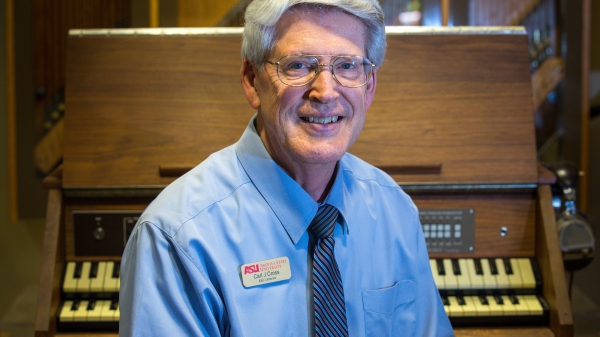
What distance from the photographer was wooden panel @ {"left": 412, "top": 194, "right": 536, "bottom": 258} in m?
2.38

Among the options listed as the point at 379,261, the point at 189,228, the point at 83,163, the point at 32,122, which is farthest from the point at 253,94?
the point at 32,122

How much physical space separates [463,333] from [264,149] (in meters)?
1.10

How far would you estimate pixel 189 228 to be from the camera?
4.64 feet

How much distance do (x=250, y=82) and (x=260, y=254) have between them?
0.43 meters

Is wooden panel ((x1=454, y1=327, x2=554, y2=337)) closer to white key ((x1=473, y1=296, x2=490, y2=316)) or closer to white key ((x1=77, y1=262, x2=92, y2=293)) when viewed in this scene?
white key ((x1=473, y1=296, x2=490, y2=316))

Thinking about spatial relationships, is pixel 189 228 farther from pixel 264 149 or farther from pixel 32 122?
pixel 32 122

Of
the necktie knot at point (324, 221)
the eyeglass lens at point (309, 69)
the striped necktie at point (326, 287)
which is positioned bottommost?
the striped necktie at point (326, 287)

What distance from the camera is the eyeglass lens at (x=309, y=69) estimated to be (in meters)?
1.50

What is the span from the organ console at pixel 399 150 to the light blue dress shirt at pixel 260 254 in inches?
21.0

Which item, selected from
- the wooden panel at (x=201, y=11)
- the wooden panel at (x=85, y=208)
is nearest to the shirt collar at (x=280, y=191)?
the wooden panel at (x=85, y=208)

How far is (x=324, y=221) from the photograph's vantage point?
5.34 feet

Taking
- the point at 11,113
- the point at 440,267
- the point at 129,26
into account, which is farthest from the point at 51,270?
the point at 11,113

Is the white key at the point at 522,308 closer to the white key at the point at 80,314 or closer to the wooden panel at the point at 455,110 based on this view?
the wooden panel at the point at 455,110

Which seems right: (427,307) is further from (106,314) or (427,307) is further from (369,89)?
(106,314)
